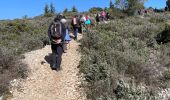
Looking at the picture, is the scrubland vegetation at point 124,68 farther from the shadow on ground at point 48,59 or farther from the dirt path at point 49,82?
the shadow on ground at point 48,59

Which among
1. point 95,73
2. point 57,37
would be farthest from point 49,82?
point 57,37

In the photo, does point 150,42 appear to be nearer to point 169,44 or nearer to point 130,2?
point 169,44

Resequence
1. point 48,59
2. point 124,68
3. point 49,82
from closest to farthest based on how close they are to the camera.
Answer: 1. point 49,82
2. point 124,68
3. point 48,59

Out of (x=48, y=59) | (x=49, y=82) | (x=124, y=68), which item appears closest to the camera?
(x=49, y=82)

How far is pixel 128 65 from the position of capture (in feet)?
41.5

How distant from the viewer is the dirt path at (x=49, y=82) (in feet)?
35.2

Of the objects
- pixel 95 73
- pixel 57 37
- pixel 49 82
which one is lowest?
pixel 49 82

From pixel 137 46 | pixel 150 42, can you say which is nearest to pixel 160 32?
pixel 150 42

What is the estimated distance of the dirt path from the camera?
35.2ft

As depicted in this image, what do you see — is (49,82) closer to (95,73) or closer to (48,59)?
(95,73)

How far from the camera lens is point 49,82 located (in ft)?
38.1

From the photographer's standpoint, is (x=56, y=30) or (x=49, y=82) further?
(x=56, y=30)

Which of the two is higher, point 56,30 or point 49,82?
point 56,30

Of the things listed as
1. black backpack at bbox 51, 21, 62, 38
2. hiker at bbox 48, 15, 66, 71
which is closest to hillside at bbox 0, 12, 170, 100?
hiker at bbox 48, 15, 66, 71
